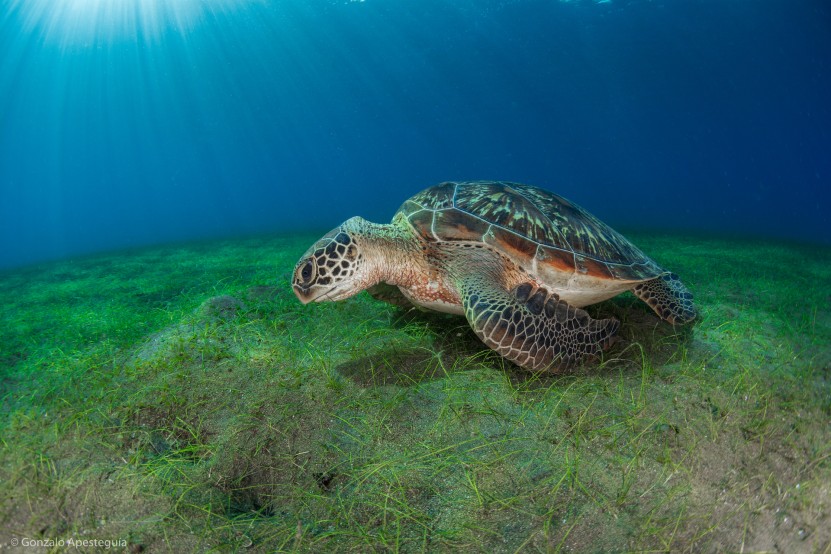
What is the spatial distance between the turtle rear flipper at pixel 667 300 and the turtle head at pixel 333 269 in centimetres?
237

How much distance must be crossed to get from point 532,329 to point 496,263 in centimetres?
73

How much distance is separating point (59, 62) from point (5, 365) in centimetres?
8101

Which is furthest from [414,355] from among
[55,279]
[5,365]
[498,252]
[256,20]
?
[256,20]

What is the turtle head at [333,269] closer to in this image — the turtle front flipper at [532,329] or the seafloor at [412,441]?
the seafloor at [412,441]

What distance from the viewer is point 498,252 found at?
3.00 m

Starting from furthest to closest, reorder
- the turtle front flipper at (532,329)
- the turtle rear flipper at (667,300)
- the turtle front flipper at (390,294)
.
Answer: the turtle front flipper at (390,294)
the turtle rear flipper at (667,300)
the turtle front flipper at (532,329)

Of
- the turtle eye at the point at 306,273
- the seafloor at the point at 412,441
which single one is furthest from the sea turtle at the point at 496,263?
the seafloor at the point at 412,441

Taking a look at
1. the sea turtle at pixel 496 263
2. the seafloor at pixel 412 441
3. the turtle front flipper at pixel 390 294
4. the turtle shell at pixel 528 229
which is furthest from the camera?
the turtle front flipper at pixel 390 294

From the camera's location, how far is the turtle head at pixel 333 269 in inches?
111

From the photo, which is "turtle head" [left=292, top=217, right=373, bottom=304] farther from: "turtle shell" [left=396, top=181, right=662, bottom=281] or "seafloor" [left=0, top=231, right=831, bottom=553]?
"turtle shell" [left=396, top=181, right=662, bottom=281]

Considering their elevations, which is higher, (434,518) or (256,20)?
(256,20)

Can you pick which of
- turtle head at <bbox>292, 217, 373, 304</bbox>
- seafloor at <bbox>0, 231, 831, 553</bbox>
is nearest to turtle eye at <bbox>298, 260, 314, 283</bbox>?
turtle head at <bbox>292, 217, 373, 304</bbox>

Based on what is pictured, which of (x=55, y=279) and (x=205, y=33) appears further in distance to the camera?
(x=205, y=33)

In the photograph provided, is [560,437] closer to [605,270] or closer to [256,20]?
[605,270]
